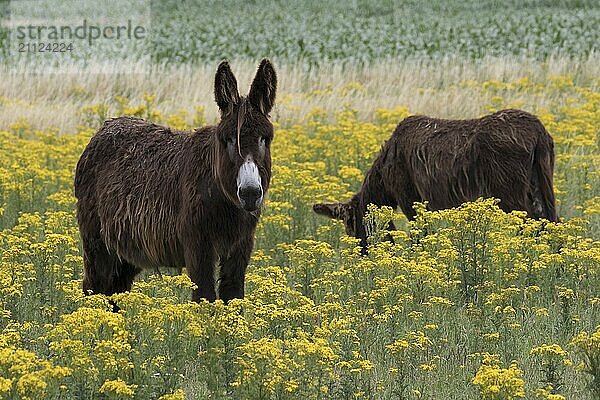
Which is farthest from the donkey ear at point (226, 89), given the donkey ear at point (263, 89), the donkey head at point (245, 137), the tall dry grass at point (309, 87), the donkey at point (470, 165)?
the tall dry grass at point (309, 87)

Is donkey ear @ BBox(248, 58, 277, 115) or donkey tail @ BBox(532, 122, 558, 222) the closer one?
donkey ear @ BBox(248, 58, 277, 115)

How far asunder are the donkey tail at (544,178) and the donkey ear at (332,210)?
1.90 m

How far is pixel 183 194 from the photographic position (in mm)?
6941

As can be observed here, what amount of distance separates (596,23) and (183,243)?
20.8 m

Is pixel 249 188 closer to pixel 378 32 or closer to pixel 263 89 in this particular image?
pixel 263 89

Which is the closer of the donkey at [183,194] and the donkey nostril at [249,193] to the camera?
the donkey nostril at [249,193]

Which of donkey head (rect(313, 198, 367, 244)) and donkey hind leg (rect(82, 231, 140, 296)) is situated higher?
donkey hind leg (rect(82, 231, 140, 296))

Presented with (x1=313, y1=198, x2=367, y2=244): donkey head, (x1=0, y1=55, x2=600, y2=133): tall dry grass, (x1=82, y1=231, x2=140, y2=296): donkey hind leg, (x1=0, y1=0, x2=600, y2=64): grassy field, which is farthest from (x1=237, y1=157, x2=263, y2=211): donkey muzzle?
(x1=0, y1=0, x2=600, y2=64): grassy field

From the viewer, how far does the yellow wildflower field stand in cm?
555

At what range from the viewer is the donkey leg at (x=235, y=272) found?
6.86 metres

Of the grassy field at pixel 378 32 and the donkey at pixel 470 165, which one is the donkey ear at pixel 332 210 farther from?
the grassy field at pixel 378 32

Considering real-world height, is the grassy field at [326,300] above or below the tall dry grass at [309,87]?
above

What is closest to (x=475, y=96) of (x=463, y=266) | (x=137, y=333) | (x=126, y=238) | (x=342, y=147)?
(x=342, y=147)

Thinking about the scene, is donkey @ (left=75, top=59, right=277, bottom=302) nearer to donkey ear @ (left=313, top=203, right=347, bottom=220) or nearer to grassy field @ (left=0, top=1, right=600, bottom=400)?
grassy field @ (left=0, top=1, right=600, bottom=400)
